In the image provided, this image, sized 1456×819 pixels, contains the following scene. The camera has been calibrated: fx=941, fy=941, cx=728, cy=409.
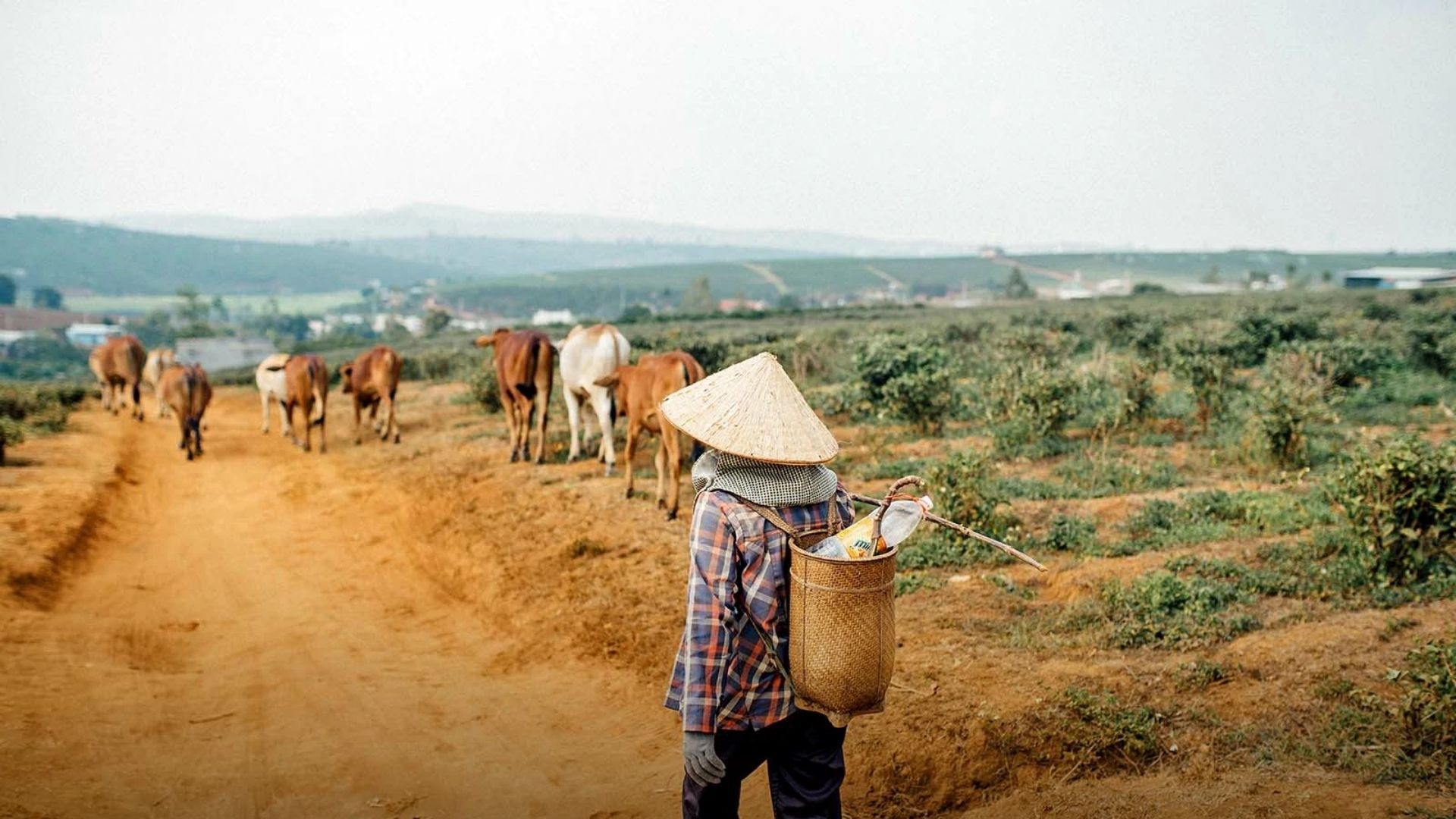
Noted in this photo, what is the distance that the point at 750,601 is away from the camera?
3.46 metres

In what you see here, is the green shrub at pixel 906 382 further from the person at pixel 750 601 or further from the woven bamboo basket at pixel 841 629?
the woven bamboo basket at pixel 841 629

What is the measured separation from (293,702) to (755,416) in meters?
4.64

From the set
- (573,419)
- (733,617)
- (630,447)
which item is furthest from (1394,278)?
(733,617)

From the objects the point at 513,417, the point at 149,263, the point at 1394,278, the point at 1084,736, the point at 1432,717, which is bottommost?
the point at 1084,736

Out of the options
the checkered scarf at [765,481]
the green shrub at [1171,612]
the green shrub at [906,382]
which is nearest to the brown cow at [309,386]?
the green shrub at [906,382]

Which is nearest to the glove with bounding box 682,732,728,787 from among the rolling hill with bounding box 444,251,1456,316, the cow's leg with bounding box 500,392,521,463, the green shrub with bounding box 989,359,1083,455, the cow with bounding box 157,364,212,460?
the green shrub with bounding box 989,359,1083,455

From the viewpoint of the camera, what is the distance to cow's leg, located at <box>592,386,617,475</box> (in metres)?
12.6

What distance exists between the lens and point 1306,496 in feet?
31.3

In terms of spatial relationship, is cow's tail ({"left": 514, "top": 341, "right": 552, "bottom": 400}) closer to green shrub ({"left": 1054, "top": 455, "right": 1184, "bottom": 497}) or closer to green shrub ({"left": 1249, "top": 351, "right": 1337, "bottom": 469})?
green shrub ({"left": 1054, "top": 455, "right": 1184, "bottom": 497})

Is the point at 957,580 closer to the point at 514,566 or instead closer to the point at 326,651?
the point at 514,566

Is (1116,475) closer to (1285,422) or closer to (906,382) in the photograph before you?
(1285,422)

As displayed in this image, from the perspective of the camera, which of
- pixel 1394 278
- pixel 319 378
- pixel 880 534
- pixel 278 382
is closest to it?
pixel 880 534

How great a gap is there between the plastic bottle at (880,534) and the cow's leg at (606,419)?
368 inches

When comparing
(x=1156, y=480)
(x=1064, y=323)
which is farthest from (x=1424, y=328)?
(x=1156, y=480)
